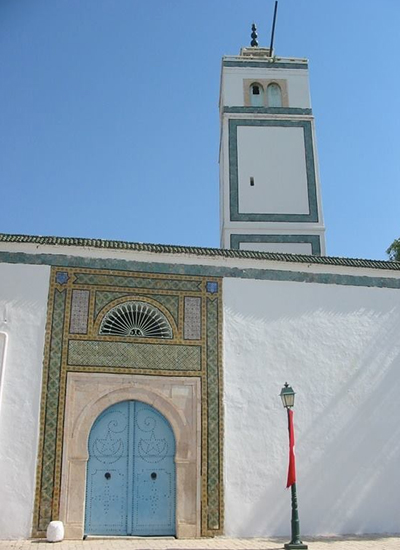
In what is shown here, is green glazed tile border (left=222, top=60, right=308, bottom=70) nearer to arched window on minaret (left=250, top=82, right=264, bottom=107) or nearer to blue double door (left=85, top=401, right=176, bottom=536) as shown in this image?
arched window on minaret (left=250, top=82, right=264, bottom=107)

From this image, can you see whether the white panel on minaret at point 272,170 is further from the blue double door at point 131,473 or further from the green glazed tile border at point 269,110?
the blue double door at point 131,473

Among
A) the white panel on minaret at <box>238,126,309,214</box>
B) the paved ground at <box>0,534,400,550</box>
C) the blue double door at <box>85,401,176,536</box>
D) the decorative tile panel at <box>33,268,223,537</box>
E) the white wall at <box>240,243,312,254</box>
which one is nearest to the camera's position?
the paved ground at <box>0,534,400,550</box>

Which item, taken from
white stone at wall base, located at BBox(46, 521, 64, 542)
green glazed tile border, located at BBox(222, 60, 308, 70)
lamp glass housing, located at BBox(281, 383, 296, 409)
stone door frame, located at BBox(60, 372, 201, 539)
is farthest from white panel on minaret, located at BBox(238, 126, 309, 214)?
white stone at wall base, located at BBox(46, 521, 64, 542)

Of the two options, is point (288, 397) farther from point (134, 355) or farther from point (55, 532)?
point (55, 532)

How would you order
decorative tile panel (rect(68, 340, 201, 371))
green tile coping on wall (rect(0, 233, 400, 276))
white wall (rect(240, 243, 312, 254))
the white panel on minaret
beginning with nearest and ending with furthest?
decorative tile panel (rect(68, 340, 201, 371)) < green tile coping on wall (rect(0, 233, 400, 276)) < white wall (rect(240, 243, 312, 254)) < the white panel on minaret

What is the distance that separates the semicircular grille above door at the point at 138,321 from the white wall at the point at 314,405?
2.79 ft

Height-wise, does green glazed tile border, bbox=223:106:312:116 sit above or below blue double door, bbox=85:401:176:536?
above

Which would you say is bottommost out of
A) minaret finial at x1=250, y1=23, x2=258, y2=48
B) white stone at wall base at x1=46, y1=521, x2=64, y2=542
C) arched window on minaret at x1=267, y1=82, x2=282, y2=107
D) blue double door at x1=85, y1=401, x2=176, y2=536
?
white stone at wall base at x1=46, y1=521, x2=64, y2=542

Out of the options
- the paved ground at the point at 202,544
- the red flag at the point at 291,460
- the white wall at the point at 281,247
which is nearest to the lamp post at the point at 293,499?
the red flag at the point at 291,460

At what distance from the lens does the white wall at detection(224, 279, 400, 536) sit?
308 inches

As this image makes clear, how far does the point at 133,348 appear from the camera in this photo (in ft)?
26.1

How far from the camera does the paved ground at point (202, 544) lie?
21.7 feet

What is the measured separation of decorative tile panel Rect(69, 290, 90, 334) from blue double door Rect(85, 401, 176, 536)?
105 centimetres

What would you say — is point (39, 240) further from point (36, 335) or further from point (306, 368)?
point (306, 368)
